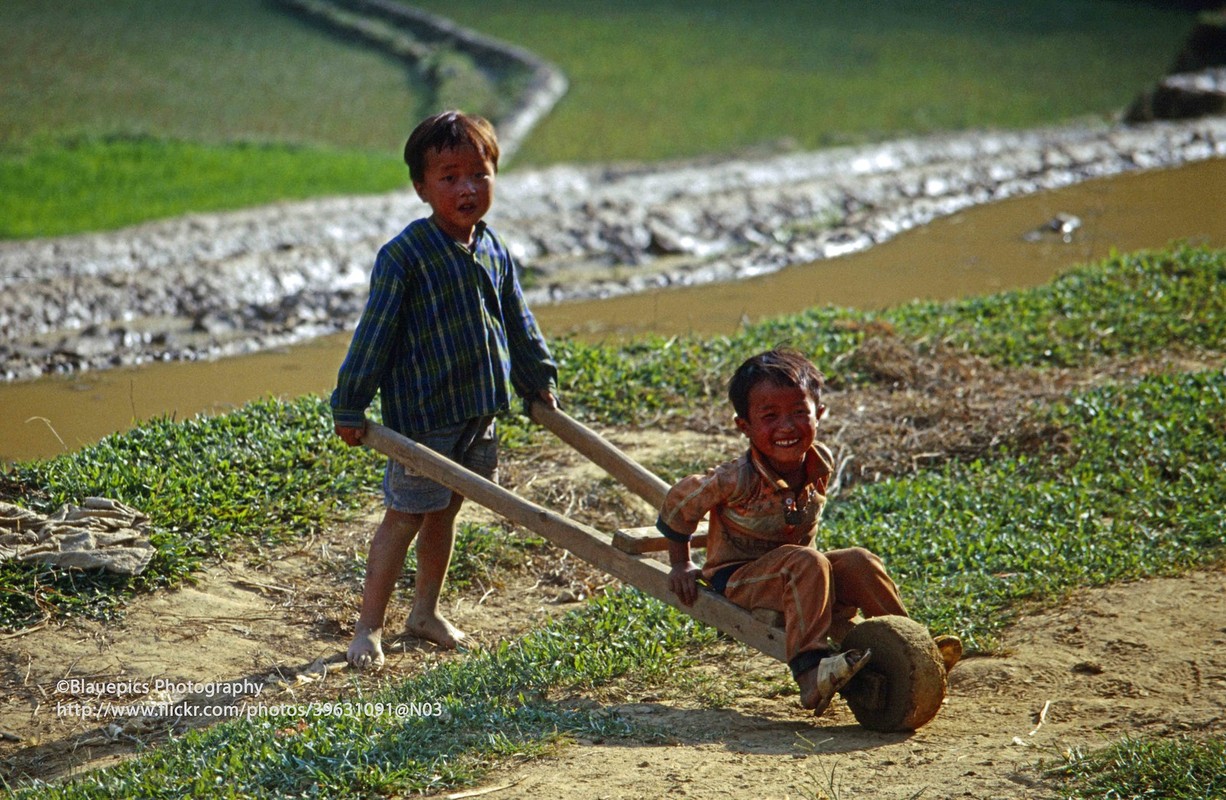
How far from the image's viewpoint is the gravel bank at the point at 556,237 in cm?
874

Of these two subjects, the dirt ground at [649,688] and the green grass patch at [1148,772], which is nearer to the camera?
the green grass patch at [1148,772]

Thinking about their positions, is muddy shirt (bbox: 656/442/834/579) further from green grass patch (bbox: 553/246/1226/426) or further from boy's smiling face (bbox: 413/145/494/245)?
green grass patch (bbox: 553/246/1226/426)

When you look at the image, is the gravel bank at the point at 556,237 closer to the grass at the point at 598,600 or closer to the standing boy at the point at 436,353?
the grass at the point at 598,600

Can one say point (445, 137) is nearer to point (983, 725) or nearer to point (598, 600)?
point (598, 600)

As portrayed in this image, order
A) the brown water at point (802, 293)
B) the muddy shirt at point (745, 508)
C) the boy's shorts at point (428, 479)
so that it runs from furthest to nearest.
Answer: the brown water at point (802, 293) < the boy's shorts at point (428, 479) < the muddy shirt at point (745, 508)

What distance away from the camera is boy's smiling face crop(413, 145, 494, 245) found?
3994 millimetres

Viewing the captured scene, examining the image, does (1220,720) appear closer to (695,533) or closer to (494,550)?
(695,533)

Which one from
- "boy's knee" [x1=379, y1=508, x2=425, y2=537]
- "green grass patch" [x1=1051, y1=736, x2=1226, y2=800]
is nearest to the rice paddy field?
"green grass patch" [x1=1051, y1=736, x2=1226, y2=800]

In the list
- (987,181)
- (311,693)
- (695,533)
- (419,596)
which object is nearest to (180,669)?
(311,693)

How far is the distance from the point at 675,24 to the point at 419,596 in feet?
64.7

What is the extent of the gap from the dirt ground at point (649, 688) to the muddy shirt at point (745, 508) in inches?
17.9

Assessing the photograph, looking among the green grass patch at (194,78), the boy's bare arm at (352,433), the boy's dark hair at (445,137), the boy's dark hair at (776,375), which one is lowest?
the boy's bare arm at (352,433)

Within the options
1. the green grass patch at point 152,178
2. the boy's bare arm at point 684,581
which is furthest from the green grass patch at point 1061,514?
the green grass patch at point 152,178

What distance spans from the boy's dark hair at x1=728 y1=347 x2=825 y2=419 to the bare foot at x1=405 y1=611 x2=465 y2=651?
55.2 inches
